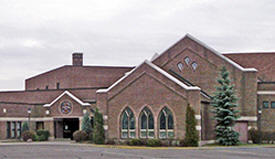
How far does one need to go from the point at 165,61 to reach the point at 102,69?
25782 mm

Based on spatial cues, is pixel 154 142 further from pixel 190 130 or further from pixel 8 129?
pixel 8 129

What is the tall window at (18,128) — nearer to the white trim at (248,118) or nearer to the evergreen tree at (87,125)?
the evergreen tree at (87,125)

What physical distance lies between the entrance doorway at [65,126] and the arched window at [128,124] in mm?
12224

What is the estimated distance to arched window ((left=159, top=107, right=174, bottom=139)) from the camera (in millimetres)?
44469

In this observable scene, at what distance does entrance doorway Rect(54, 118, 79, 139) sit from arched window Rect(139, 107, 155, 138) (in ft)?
45.3

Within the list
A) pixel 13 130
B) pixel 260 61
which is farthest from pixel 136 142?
pixel 13 130

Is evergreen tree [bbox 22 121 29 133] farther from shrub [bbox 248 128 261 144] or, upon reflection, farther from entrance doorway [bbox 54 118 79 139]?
shrub [bbox 248 128 261 144]

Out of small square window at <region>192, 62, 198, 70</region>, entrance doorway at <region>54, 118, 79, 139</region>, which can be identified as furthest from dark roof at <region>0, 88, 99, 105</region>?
small square window at <region>192, 62, 198, 70</region>

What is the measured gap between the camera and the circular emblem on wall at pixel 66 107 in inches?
2259

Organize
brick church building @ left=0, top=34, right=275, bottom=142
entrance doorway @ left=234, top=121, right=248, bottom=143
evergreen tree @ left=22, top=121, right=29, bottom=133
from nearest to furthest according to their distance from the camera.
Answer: brick church building @ left=0, top=34, right=275, bottom=142 < entrance doorway @ left=234, top=121, right=248, bottom=143 < evergreen tree @ left=22, top=121, right=29, bottom=133

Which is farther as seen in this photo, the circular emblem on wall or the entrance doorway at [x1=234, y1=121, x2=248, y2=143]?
the circular emblem on wall

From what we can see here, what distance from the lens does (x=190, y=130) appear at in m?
42.7

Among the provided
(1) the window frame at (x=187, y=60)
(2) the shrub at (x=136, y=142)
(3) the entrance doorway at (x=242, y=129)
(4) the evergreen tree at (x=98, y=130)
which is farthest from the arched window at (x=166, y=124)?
(1) the window frame at (x=187, y=60)

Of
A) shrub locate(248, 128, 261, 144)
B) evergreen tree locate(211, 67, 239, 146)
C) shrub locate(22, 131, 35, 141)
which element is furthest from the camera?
shrub locate(22, 131, 35, 141)
